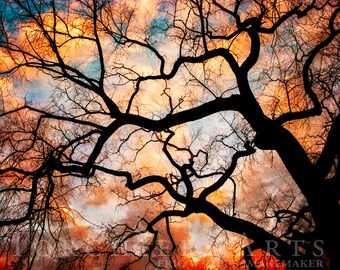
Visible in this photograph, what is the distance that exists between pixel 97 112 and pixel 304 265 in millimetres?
5114

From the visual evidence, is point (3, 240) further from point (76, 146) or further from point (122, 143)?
point (122, 143)

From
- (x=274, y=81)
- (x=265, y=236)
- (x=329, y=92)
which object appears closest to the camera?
(x=265, y=236)

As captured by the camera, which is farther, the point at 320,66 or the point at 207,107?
the point at 320,66

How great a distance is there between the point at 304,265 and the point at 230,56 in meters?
4.10

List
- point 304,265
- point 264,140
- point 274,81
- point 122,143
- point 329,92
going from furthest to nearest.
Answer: point 122,143 < point 274,81 < point 329,92 < point 264,140 < point 304,265

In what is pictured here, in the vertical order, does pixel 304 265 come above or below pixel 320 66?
below

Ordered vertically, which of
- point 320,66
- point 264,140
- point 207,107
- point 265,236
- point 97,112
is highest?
point 320,66

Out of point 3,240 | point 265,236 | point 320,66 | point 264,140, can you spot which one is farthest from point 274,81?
point 3,240

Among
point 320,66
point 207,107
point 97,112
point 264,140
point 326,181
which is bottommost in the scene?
point 326,181

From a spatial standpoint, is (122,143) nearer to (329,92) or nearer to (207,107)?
(207,107)

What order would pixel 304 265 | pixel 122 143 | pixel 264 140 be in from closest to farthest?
pixel 304 265 → pixel 264 140 → pixel 122 143

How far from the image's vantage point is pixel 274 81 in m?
7.52

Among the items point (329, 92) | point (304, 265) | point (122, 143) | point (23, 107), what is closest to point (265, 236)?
point (304, 265)

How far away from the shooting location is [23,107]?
288 inches
